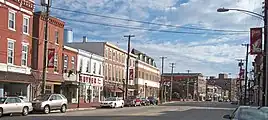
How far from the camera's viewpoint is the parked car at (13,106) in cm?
2897

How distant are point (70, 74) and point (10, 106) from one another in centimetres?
2544

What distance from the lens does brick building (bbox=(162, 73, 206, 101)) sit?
155750mm

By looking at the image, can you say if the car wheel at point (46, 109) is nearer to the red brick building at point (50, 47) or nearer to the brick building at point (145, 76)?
the red brick building at point (50, 47)

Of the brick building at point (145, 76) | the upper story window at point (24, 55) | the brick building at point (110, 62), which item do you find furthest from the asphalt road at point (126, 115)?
the brick building at point (145, 76)

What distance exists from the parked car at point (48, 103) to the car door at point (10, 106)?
3.71 m

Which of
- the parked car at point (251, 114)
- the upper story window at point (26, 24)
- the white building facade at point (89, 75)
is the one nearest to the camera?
the parked car at point (251, 114)

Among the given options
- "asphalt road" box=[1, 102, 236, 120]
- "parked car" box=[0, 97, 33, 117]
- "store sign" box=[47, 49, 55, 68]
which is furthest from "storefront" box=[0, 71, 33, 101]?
"parked car" box=[0, 97, 33, 117]

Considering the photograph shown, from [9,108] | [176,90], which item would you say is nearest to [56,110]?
[9,108]

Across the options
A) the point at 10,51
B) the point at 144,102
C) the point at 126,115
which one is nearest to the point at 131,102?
the point at 144,102

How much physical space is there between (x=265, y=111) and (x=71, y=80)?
4200 centimetres

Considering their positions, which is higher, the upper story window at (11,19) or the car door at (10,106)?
the upper story window at (11,19)

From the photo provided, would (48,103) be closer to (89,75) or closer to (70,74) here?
(70,74)

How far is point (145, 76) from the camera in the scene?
100 m

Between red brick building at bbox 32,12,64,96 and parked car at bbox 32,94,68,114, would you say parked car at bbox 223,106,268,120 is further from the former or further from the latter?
red brick building at bbox 32,12,64,96
